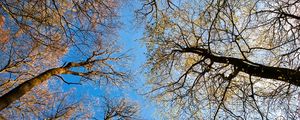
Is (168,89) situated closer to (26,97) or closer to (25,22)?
(25,22)

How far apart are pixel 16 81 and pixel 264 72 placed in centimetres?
915

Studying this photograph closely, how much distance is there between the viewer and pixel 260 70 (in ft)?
24.2

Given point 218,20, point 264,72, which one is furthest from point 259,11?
point 264,72

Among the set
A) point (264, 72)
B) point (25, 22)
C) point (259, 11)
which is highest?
point (25, 22)

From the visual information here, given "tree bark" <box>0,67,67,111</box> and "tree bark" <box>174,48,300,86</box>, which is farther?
"tree bark" <box>0,67,67,111</box>

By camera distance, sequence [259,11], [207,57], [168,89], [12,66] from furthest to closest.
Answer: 1. [12,66]
2. [168,89]
3. [207,57]
4. [259,11]

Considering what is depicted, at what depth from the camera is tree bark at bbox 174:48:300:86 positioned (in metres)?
6.60

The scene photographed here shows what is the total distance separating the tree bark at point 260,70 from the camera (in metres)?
6.60

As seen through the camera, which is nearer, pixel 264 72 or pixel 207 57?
pixel 264 72

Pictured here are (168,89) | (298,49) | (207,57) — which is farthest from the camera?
(168,89)

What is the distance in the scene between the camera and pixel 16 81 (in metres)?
12.4

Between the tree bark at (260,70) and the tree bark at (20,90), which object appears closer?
the tree bark at (260,70)

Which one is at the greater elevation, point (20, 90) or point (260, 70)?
point (20, 90)

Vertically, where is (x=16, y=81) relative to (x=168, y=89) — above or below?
above
